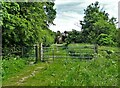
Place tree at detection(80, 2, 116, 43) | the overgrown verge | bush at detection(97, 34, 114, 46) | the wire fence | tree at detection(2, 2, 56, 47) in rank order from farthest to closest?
tree at detection(80, 2, 116, 43) < bush at detection(97, 34, 114, 46) < the wire fence < tree at detection(2, 2, 56, 47) < the overgrown verge

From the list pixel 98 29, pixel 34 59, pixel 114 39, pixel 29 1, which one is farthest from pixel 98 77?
pixel 98 29

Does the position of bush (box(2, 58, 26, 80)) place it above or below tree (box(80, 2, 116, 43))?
below

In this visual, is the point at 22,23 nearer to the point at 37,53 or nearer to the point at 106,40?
the point at 37,53

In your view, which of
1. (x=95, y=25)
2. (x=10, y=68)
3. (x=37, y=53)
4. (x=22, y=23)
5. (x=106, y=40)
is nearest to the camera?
(x=10, y=68)

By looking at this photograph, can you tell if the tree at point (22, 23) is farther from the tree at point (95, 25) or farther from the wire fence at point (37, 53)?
the tree at point (95, 25)

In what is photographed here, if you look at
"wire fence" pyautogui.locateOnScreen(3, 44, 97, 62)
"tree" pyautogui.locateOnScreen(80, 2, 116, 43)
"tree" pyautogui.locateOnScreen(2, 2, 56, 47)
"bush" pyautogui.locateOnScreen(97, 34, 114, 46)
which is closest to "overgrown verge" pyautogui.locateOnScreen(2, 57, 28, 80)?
"tree" pyautogui.locateOnScreen(2, 2, 56, 47)

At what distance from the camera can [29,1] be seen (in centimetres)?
1492

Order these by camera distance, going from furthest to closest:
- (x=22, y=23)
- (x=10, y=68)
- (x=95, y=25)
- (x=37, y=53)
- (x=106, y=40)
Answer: (x=95, y=25) < (x=106, y=40) < (x=37, y=53) < (x=22, y=23) < (x=10, y=68)

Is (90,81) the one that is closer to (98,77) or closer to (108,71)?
(98,77)

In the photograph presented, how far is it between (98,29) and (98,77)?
62.4 feet

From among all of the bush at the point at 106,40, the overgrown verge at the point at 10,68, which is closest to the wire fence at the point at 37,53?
the overgrown verge at the point at 10,68

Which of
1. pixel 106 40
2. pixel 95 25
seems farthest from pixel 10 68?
pixel 95 25

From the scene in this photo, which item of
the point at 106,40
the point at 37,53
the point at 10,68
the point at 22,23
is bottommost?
the point at 10,68

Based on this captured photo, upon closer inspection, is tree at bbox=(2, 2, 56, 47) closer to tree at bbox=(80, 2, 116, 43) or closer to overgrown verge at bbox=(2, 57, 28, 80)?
overgrown verge at bbox=(2, 57, 28, 80)
